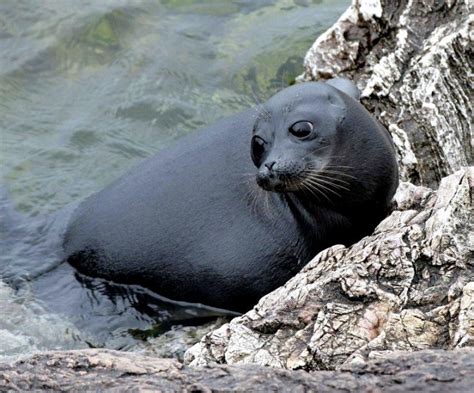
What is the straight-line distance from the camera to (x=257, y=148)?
5.78m

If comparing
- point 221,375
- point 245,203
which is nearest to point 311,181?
point 245,203

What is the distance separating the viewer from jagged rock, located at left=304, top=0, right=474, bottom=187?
6.59 meters

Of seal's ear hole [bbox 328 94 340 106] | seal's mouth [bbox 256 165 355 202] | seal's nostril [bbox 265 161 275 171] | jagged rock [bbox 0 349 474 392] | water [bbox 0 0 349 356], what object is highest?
seal's ear hole [bbox 328 94 340 106]

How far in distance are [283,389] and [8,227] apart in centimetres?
480

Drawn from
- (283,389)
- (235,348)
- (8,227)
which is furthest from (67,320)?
(283,389)

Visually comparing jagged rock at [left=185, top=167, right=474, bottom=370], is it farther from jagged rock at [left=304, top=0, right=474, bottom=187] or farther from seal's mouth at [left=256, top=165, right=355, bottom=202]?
jagged rock at [left=304, top=0, right=474, bottom=187]

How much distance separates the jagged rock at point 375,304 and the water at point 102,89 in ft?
7.73

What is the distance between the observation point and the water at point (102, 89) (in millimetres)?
7051

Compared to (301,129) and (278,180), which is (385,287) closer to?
(278,180)

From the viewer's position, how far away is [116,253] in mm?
6699

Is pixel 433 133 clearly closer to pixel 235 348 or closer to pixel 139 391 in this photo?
pixel 235 348

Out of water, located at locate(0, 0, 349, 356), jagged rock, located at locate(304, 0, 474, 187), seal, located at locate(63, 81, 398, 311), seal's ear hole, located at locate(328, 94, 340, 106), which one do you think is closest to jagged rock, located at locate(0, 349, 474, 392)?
seal, located at locate(63, 81, 398, 311)

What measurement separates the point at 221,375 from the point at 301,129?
2813 mm

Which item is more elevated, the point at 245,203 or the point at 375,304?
the point at 375,304
